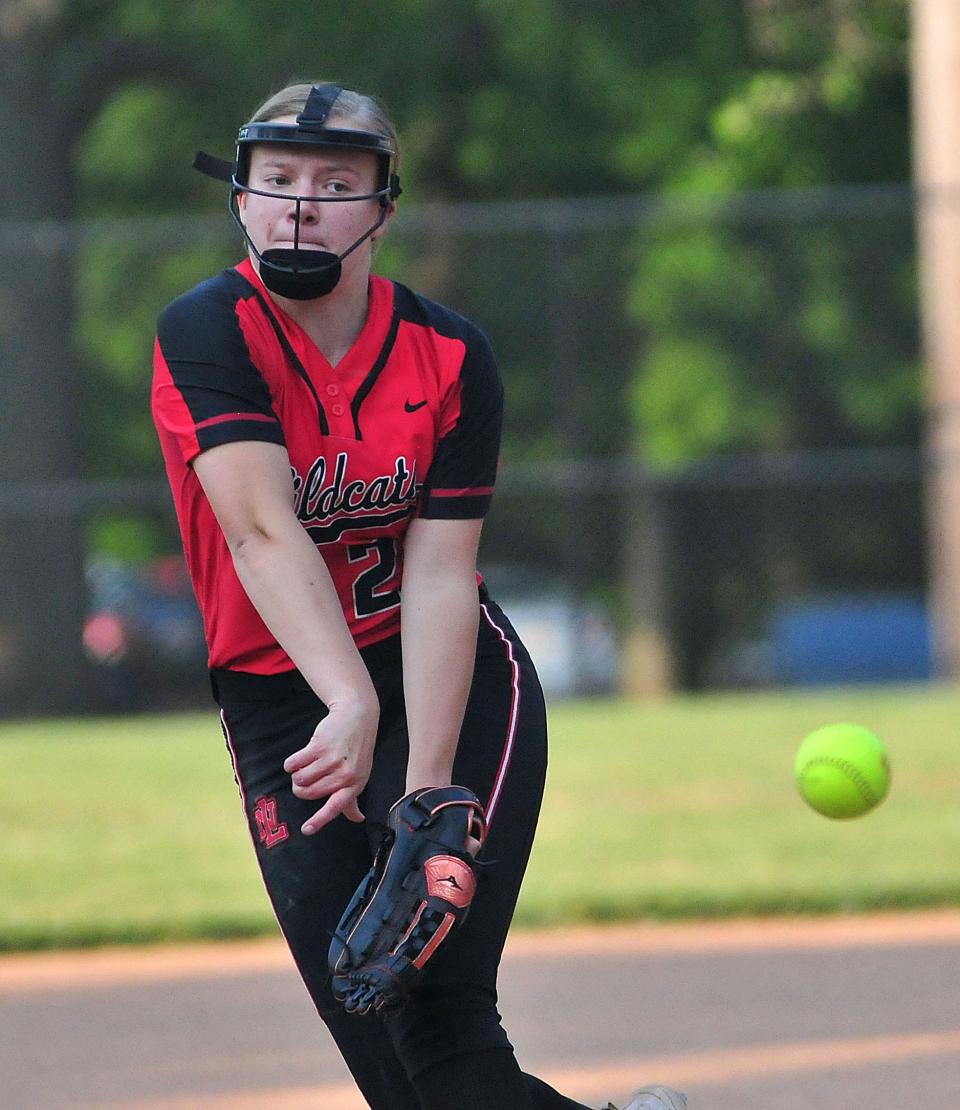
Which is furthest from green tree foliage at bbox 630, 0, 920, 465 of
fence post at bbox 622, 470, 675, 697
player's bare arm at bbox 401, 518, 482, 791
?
player's bare arm at bbox 401, 518, 482, 791

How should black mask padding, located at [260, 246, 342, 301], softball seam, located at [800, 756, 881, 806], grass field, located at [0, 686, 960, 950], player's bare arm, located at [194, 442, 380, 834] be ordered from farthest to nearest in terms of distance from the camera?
grass field, located at [0, 686, 960, 950] → softball seam, located at [800, 756, 881, 806] → black mask padding, located at [260, 246, 342, 301] → player's bare arm, located at [194, 442, 380, 834]

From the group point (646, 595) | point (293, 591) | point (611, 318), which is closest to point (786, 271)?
point (611, 318)

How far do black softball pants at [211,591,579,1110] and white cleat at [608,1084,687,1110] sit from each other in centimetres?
21

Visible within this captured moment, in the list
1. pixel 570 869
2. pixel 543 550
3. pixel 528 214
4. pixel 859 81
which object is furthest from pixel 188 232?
pixel 570 869

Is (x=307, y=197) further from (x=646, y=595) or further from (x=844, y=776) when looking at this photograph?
(x=646, y=595)

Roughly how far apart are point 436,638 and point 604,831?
18.1ft

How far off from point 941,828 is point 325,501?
5760 mm

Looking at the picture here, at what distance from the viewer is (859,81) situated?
17125 millimetres

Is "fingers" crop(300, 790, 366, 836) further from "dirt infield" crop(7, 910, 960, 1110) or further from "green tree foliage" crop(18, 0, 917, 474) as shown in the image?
"green tree foliage" crop(18, 0, 917, 474)

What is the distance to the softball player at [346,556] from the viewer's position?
3.01m

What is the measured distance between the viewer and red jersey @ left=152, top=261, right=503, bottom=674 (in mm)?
3080

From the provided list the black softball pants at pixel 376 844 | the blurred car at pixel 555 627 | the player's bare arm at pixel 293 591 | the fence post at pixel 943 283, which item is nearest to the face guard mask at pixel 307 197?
the player's bare arm at pixel 293 591

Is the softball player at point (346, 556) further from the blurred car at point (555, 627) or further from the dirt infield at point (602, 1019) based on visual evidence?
the blurred car at point (555, 627)

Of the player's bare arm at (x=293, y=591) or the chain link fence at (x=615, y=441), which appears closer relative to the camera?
the player's bare arm at (x=293, y=591)
